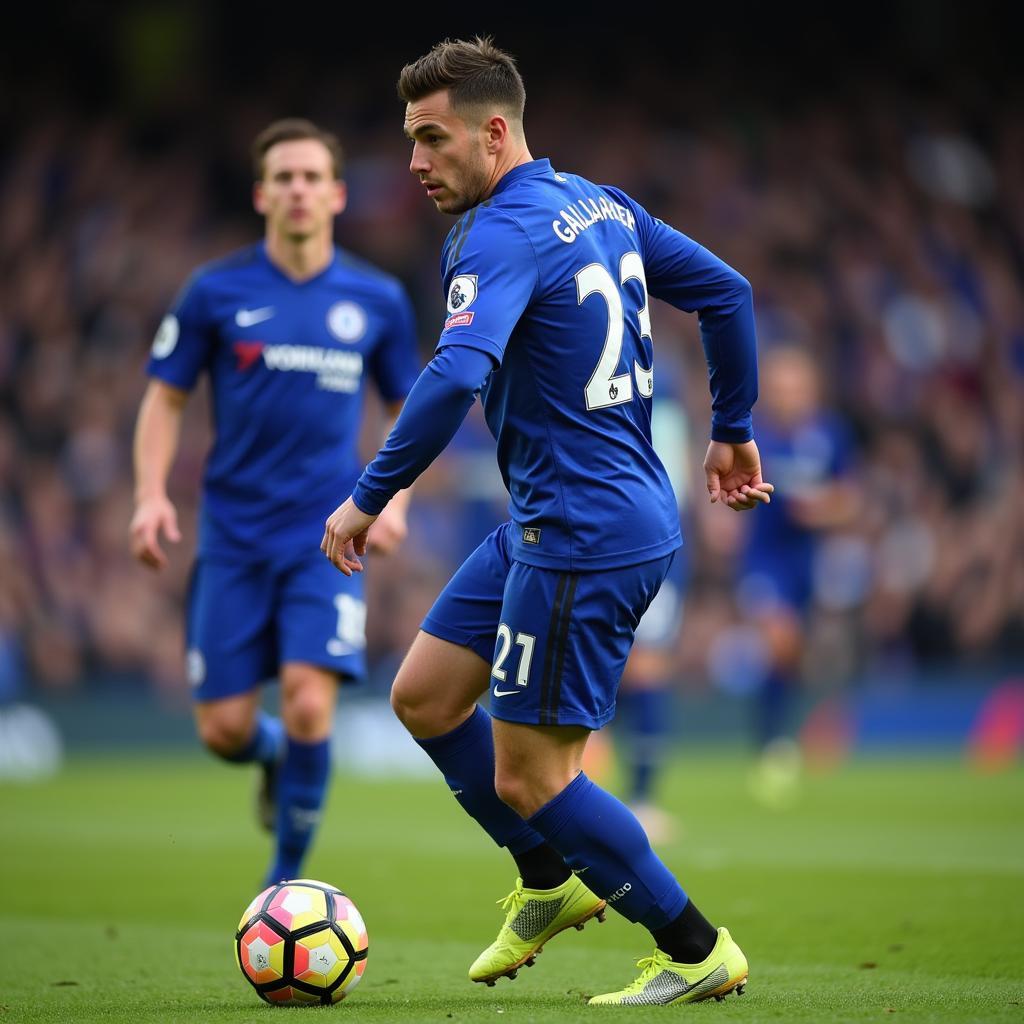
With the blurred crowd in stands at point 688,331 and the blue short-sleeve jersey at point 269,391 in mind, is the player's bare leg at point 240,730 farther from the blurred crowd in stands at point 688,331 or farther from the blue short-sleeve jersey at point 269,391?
the blurred crowd in stands at point 688,331

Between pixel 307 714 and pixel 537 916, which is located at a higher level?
pixel 307 714

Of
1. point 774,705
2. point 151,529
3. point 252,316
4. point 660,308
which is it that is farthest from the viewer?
point 660,308

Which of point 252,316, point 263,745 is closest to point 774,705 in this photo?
point 263,745

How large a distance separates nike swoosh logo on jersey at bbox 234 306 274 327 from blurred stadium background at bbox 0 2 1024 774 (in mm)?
6203

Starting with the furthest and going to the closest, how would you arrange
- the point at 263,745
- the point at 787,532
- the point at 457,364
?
the point at 787,532, the point at 263,745, the point at 457,364

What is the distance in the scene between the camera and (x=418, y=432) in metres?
4.01

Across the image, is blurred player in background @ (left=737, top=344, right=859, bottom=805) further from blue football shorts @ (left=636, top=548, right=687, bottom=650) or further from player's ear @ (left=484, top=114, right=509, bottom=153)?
player's ear @ (left=484, top=114, right=509, bottom=153)

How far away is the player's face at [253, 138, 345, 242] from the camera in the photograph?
6512mm

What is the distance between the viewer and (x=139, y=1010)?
441cm

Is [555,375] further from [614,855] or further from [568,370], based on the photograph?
[614,855]

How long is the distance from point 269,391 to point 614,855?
2759 mm

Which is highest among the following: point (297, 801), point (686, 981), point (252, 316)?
point (252, 316)

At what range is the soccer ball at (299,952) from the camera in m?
4.45

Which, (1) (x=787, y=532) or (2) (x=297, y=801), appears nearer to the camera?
(2) (x=297, y=801)
